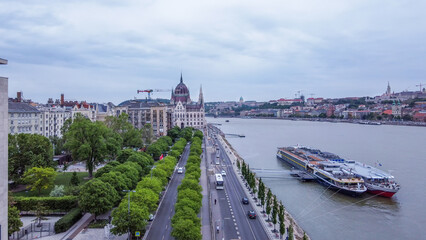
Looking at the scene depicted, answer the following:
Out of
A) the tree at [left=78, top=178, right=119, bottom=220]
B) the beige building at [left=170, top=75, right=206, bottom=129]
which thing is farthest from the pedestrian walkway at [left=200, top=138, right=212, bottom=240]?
the beige building at [left=170, top=75, right=206, bottom=129]

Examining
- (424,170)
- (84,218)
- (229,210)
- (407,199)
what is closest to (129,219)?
(84,218)

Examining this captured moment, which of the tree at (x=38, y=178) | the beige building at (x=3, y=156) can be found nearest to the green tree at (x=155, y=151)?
the tree at (x=38, y=178)

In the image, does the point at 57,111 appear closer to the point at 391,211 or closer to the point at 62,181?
the point at 62,181

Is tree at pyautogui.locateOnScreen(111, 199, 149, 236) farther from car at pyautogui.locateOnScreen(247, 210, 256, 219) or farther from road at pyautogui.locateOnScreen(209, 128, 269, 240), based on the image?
car at pyautogui.locateOnScreen(247, 210, 256, 219)

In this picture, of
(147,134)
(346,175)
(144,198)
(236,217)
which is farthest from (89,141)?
(147,134)

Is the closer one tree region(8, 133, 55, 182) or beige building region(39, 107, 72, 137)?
tree region(8, 133, 55, 182)

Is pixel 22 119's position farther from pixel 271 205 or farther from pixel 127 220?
pixel 271 205
